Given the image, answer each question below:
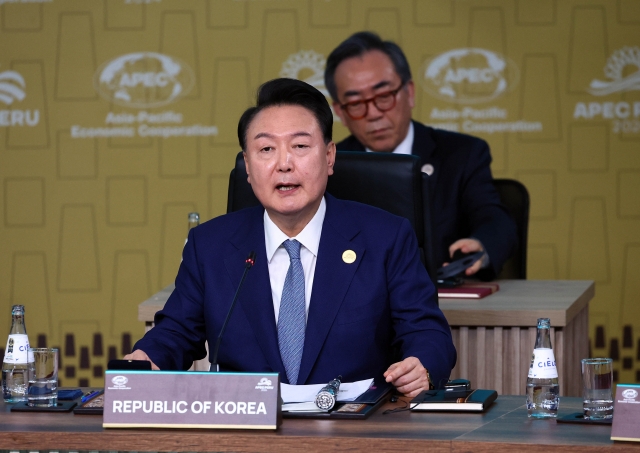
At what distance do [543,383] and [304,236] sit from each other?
2.31 feet

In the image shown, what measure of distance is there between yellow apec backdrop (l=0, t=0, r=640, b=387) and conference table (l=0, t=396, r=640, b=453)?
112 inches

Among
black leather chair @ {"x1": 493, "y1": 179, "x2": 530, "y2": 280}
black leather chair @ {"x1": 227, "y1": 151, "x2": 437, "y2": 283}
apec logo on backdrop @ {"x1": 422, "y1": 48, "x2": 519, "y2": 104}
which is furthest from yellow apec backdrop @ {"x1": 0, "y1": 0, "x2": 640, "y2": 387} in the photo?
black leather chair @ {"x1": 227, "y1": 151, "x2": 437, "y2": 283}

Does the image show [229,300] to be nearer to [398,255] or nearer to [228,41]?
[398,255]

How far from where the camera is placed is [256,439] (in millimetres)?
1707

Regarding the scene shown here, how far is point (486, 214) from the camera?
3553 millimetres

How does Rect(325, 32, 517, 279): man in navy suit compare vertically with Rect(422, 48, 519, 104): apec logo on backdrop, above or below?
below

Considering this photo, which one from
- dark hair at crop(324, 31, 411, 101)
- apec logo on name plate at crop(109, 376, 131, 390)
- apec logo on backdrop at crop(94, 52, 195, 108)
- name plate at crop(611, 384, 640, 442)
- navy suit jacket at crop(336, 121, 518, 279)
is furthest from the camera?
apec logo on backdrop at crop(94, 52, 195, 108)

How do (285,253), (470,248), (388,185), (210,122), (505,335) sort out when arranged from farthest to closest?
(210,122) < (470,248) < (505,335) < (388,185) < (285,253)

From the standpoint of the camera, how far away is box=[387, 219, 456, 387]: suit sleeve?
86.8 inches

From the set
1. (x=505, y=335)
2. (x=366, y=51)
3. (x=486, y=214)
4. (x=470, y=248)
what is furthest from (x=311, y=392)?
(x=366, y=51)

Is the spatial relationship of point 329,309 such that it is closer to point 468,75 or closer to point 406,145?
point 406,145

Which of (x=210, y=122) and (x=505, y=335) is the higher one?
(x=210, y=122)

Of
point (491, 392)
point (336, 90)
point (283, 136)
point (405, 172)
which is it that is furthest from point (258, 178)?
point (336, 90)

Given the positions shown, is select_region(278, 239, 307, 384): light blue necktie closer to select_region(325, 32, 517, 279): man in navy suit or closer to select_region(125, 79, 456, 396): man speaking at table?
select_region(125, 79, 456, 396): man speaking at table
